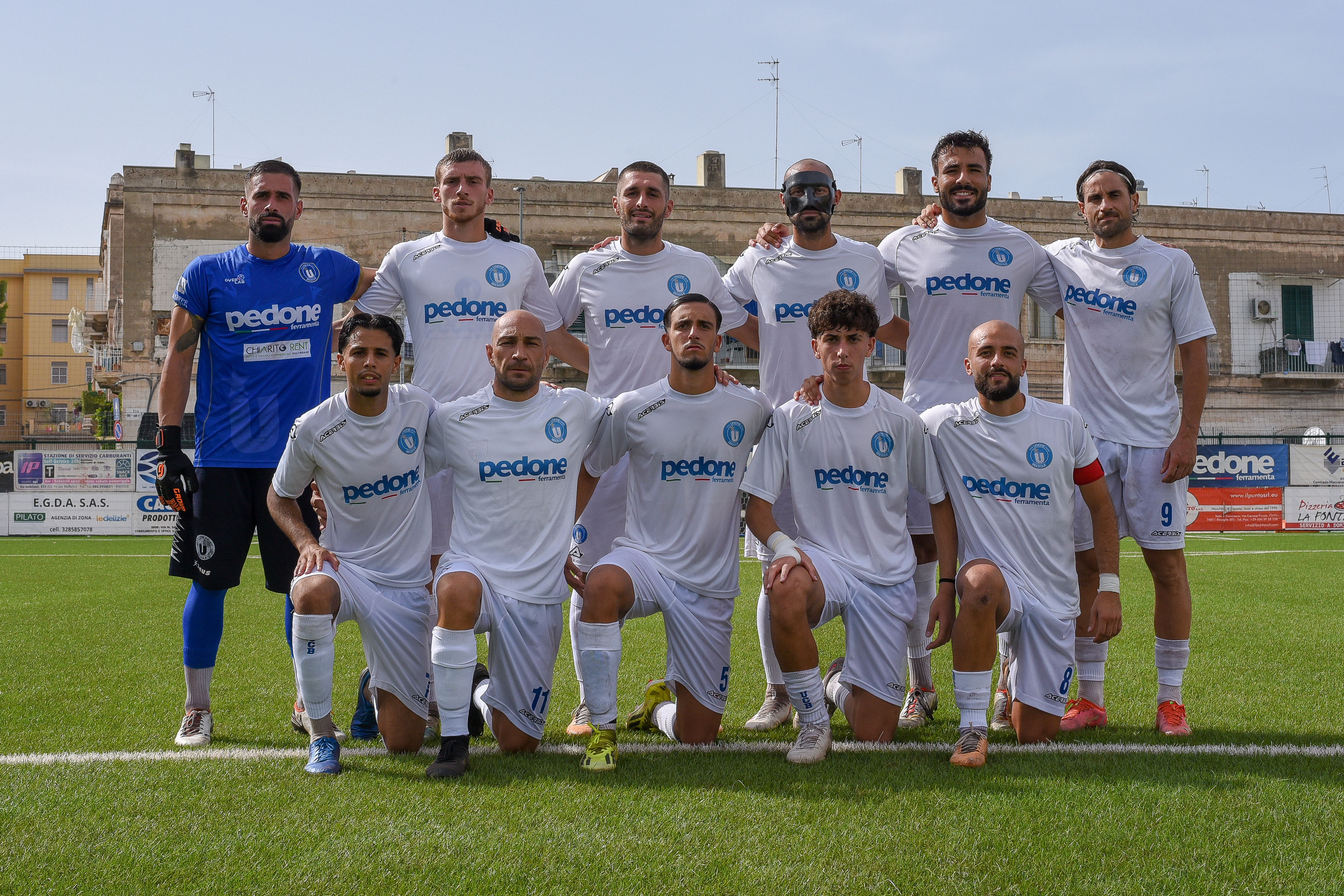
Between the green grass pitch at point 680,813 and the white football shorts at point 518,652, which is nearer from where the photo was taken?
the green grass pitch at point 680,813

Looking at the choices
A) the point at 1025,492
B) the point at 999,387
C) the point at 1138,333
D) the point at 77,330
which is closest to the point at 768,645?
the point at 1025,492

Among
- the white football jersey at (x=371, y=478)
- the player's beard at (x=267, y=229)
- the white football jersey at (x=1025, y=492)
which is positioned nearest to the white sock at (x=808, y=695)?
the white football jersey at (x=1025, y=492)

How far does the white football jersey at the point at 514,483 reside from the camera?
4.25 meters

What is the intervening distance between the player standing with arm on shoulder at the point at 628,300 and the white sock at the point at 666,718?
1.84 ft

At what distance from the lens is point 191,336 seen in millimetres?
4848

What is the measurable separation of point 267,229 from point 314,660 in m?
2.08

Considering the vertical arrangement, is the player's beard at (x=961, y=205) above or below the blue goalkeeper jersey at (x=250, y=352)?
above

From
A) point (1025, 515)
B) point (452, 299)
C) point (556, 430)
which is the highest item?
point (452, 299)

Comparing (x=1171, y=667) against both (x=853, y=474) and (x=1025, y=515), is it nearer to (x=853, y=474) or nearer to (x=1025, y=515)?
(x=1025, y=515)

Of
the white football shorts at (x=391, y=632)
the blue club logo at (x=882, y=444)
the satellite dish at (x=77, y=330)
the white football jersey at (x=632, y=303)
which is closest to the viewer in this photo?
the white football shorts at (x=391, y=632)

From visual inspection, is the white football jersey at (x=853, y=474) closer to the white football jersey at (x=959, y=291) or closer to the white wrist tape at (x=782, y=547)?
the white wrist tape at (x=782, y=547)

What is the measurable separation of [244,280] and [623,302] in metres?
1.79

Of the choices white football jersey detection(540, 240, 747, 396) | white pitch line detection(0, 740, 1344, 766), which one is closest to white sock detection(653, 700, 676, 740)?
white pitch line detection(0, 740, 1344, 766)

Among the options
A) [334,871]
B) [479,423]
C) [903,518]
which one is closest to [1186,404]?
[903,518]
